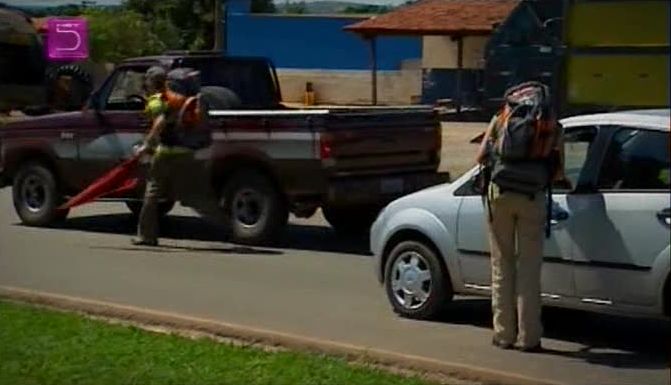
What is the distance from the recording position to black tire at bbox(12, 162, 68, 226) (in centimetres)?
1733

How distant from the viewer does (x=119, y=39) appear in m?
41.0

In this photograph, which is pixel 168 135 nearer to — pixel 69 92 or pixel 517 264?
pixel 517 264

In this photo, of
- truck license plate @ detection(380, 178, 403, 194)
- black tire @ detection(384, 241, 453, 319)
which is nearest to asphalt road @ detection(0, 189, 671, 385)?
black tire @ detection(384, 241, 453, 319)

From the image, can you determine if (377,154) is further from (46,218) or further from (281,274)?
(46,218)

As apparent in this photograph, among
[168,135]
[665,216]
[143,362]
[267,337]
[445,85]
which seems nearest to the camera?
[143,362]

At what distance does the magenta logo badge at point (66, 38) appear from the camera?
1035 inches

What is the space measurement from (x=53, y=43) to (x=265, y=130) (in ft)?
39.0

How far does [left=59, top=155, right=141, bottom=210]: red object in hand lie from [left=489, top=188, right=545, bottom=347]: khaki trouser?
739 centimetres

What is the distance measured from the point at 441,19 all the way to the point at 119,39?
29.5ft

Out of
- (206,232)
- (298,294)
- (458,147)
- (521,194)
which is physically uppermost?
(521,194)

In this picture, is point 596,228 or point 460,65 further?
point 460,65

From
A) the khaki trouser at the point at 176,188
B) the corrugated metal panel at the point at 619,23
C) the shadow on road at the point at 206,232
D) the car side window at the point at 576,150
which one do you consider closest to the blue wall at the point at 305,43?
the shadow on road at the point at 206,232

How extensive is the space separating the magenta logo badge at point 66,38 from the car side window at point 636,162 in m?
16.1

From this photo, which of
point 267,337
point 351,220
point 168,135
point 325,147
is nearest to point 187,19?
point 351,220
